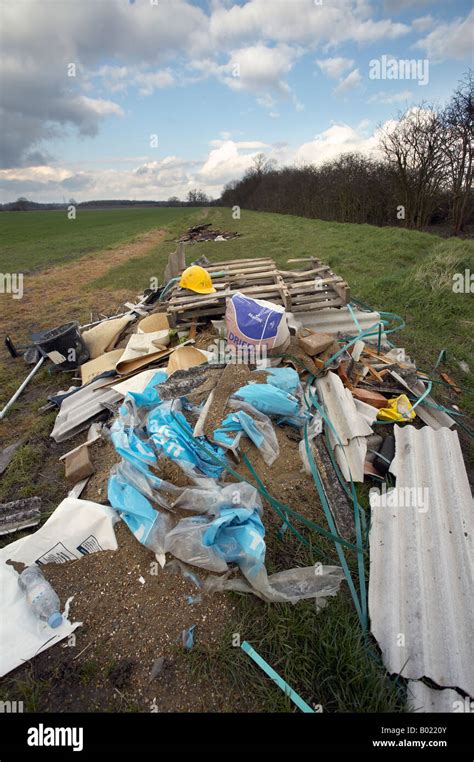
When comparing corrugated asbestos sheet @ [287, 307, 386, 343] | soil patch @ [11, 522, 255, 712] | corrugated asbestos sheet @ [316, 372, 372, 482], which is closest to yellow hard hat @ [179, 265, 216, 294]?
corrugated asbestos sheet @ [287, 307, 386, 343]

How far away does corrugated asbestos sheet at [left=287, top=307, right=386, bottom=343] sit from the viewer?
4.52 metres

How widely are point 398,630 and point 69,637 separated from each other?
5.60 feet

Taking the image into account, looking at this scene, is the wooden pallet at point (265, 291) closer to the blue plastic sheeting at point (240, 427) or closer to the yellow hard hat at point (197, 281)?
the yellow hard hat at point (197, 281)

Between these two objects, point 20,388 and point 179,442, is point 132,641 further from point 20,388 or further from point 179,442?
point 20,388

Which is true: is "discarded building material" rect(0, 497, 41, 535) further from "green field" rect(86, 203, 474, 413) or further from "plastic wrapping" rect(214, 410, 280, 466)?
"green field" rect(86, 203, 474, 413)

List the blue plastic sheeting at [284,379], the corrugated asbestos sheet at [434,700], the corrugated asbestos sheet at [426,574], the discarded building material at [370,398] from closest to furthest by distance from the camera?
the corrugated asbestos sheet at [434,700] → the corrugated asbestos sheet at [426,574] → the blue plastic sheeting at [284,379] → the discarded building material at [370,398]

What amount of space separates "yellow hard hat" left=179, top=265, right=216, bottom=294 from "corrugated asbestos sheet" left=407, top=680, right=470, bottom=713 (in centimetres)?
435

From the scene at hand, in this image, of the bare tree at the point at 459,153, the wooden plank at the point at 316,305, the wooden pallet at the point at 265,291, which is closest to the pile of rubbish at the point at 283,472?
the wooden pallet at the point at 265,291

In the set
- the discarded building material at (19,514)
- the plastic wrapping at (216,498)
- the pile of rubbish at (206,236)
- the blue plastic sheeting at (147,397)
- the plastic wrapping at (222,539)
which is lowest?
the discarded building material at (19,514)

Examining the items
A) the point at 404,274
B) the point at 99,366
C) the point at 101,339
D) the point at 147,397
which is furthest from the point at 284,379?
the point at 404,274

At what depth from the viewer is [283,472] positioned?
102 inches

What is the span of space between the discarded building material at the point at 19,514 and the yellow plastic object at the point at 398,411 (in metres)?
2.96

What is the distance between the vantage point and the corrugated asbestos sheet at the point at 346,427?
2697 millimetres
